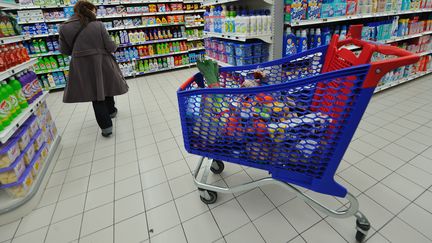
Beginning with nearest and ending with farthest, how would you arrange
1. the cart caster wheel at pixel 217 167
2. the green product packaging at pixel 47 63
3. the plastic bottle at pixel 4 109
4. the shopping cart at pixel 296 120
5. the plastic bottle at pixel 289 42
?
the shopping cart at pixel 296 120
the plastic bottle at pixel 4 109
the cart caster wheel at pixel 217 167
the plastic bottle at pixel 289 42
the green product packaging at pixel 47 63

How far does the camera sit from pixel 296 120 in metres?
1.14

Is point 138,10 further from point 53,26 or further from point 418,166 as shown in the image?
point 418,166

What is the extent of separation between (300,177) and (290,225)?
504 mm

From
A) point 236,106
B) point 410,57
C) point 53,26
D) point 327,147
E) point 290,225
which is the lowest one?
point 290,225

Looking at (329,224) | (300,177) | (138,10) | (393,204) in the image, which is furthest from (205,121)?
(138,10)

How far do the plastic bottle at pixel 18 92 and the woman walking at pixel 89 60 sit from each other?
2.16 feet

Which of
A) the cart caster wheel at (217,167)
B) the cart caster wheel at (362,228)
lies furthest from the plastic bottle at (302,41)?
the cart caster wheel at (362,228)

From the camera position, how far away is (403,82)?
396 cm

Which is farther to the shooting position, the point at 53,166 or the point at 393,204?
the point at 53,166

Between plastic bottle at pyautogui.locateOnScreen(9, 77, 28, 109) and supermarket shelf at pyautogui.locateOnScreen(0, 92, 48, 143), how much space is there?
0.17 feet

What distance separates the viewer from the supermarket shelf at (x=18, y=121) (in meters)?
1.60

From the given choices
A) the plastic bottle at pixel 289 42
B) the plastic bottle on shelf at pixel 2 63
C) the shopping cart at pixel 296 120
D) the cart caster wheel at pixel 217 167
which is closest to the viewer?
the shopping cart at pixel 296 120

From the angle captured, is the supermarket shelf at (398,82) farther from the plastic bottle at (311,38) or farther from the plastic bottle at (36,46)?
the plastic bottle at (36,46)

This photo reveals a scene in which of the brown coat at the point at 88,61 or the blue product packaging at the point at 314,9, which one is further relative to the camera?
the brown coat at the point at 88,61
